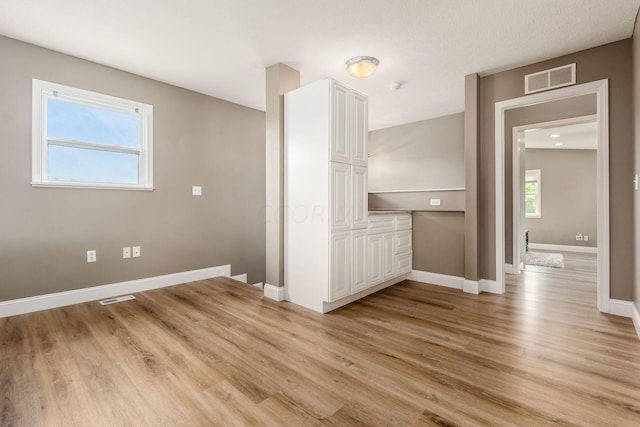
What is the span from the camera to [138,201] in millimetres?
3477

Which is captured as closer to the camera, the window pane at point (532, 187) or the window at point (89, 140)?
the window at point (89, 140)

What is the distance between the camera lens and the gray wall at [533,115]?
11.8ft

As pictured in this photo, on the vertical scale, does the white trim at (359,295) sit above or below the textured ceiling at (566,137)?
below

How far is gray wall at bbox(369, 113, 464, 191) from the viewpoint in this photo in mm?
4668

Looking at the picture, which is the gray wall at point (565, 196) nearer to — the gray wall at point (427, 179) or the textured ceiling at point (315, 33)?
the gray wall at point (427, 179)

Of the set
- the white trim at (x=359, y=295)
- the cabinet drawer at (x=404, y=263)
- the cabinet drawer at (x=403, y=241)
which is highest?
the cabinet drawer at (x=403, y=241)

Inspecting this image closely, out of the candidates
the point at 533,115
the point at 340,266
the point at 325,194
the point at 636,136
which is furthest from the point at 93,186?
the point at 533,115

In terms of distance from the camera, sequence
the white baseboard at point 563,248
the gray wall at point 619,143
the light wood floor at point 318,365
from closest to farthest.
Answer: the light wood floor at point 318,365 < the gray wall at point 619,143 < the white baseboard at point 563,248

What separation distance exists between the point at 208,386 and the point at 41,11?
3.03m

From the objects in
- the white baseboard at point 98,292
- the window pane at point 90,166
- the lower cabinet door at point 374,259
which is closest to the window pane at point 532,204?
the lower cabinet door at point 374,259

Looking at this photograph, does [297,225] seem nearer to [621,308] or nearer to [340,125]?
[340,125]

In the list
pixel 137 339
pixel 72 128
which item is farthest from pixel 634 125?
pixel 72 128

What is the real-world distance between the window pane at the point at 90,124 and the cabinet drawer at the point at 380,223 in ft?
9.46

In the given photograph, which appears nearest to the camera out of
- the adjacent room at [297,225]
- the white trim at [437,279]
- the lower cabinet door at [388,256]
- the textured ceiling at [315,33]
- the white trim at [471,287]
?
the adjacent room at [297,225]
